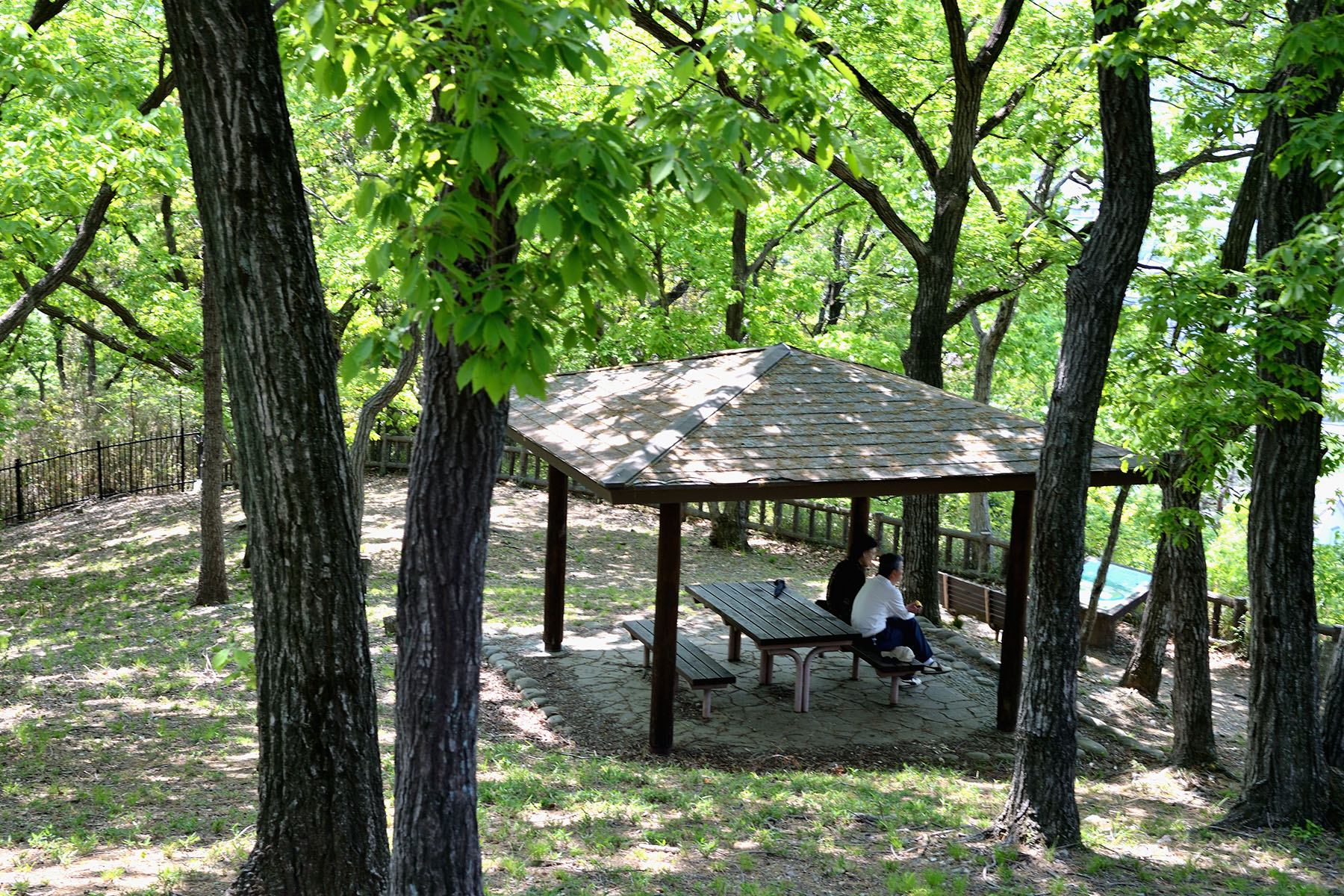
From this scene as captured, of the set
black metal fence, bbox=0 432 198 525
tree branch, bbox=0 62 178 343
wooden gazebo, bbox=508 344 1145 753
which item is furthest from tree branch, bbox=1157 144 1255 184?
black metal fence, bbox=0 432 198 525

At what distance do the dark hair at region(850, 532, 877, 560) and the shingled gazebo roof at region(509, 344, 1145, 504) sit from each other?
5.21 feet

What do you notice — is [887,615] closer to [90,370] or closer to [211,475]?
[211,475]

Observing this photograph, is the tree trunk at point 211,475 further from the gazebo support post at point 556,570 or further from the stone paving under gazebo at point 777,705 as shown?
the gazebo support post at point 556,570

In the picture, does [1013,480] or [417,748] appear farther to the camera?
[1013,480]

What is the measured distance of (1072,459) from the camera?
6.09 meters

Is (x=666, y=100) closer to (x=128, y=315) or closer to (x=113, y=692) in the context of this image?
(x=113, y=692)

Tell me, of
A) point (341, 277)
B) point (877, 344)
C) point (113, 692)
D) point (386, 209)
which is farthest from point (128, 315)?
point (386, 209)

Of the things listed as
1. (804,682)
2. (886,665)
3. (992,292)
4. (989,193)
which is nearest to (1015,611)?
(886,665)

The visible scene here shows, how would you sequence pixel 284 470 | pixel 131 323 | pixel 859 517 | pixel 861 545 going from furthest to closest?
1. pixel 131 323
2. pixel 859 517
3. pixel 861 545
4. pixel 284 470

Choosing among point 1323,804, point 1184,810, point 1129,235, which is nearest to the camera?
point 1129,235

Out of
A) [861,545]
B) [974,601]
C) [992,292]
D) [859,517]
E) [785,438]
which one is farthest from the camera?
[992,292]

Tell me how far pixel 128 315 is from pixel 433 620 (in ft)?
45.5

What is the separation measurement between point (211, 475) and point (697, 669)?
6952 mm

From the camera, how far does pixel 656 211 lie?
378cm
